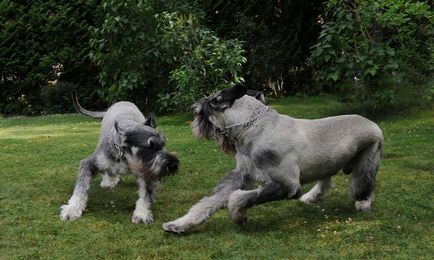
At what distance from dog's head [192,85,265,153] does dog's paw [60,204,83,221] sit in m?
1.67

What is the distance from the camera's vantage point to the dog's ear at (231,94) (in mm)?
5699

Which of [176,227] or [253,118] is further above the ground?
[253,118]

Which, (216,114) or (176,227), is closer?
(176,227)

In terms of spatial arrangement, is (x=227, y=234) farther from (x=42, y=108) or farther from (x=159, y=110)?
(x=42, y=108)

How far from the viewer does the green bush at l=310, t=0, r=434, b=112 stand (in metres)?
11.8

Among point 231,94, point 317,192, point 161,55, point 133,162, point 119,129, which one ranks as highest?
point 161,55

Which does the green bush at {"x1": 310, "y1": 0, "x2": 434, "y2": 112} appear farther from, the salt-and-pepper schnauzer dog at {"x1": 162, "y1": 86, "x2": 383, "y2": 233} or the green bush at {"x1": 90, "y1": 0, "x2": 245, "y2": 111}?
the salt-and-pepper schnauzer dog at {"x1": 162, "y1": 86, "x2": 383, "y2": 233}

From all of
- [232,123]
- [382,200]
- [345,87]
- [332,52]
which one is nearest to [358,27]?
[332,52]

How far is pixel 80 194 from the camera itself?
656cm

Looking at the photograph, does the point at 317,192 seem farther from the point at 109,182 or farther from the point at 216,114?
the point at 109,182

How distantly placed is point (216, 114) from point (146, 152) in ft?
3.29

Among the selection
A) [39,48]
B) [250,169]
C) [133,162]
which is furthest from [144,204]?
[39,48]

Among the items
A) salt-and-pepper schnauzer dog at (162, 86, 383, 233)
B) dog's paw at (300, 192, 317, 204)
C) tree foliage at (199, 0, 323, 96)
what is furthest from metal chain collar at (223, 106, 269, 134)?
tree foliage at (199, 0, 323, 96)

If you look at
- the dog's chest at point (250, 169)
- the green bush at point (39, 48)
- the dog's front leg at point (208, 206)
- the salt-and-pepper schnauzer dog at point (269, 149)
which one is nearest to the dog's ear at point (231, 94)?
the salt-and-pepper schnauzer dog at point (269, 149)
